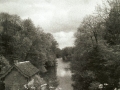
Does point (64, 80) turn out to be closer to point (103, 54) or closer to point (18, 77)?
point (18, 77)

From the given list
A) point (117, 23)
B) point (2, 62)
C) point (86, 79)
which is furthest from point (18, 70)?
point (117, 23)

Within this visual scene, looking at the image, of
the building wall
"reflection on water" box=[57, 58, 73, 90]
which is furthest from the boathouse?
"reflection on water" box=[57, 58, 73, 90]

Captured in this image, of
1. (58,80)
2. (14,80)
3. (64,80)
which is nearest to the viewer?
(14,80)

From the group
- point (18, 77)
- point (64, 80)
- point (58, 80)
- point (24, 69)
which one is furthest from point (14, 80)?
point (64, 80)

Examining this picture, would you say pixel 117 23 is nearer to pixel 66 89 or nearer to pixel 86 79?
pixel 86 79

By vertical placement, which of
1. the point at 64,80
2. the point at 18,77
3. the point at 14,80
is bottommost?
the point at 64,80

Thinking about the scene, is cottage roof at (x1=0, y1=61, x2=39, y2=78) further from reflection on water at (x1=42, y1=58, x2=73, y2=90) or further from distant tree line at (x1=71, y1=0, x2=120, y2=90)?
distant tree line at (x1=71, y1=0, x2=120, y2=90)

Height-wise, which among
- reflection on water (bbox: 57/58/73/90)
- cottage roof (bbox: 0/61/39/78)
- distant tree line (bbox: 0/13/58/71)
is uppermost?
distant tree line (bbox: 0/13/58/71)

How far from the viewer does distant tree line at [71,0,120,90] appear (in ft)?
73.4

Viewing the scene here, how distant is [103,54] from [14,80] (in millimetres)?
18255

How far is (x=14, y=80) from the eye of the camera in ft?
112

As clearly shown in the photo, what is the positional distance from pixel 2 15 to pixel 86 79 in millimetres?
37179

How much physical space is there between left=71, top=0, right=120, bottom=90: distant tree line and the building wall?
9.97m

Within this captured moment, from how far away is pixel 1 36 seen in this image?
52031 millimetres
